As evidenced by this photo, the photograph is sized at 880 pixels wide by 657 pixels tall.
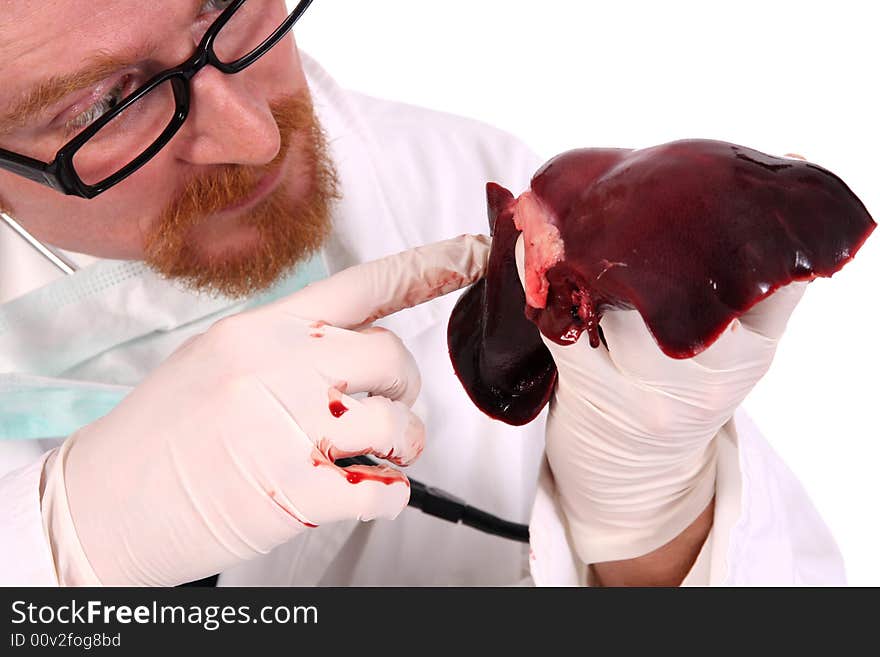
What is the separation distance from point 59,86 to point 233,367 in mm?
299

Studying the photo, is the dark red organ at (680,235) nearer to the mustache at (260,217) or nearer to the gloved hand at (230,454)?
the gloved hand at (230,454)

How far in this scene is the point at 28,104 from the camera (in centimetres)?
81

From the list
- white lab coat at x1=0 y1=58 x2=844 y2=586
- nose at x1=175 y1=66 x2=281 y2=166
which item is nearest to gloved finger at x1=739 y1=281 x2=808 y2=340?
white lab coat at x1=0 y1=58 x2=844 y2=586

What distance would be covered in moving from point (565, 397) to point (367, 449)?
0.21 metres

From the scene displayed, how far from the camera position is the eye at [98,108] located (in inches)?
33.8

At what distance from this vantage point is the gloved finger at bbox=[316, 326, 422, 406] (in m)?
0.88

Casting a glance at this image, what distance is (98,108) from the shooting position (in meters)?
0.87

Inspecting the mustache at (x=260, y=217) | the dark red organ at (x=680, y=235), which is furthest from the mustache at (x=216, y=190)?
the dark red organ at (x=680, y=235)

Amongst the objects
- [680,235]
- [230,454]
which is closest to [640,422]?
[680,235]

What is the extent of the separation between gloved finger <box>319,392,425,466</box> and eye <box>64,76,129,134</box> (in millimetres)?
357

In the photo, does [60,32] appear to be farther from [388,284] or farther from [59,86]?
[388,284]

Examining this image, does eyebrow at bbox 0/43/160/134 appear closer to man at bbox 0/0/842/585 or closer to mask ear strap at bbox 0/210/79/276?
man at bbox 0/0/842/585

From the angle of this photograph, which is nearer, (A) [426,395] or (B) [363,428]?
(B) [363,428]
